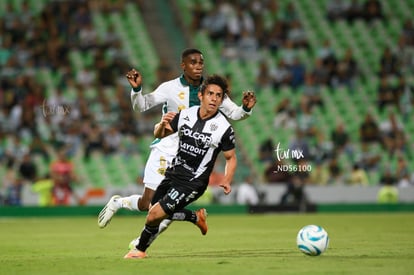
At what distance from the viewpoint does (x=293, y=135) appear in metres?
29.5

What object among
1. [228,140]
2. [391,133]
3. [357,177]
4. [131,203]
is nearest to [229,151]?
[228,140]

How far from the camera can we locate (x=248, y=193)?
27.8 m

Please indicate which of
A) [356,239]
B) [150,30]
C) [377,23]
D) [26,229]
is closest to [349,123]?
[377,23]

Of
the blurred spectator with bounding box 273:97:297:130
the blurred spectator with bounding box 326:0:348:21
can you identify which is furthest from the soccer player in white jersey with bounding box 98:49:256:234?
the blurred spectator with bounding box 326:0:348:21

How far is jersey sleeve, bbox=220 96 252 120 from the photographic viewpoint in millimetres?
13117

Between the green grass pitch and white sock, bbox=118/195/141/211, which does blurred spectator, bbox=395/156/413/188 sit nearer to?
the green grass pitch

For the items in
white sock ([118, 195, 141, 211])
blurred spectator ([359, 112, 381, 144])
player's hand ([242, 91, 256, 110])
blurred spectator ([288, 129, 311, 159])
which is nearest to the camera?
player's hand ([242, 91, 256, 110])

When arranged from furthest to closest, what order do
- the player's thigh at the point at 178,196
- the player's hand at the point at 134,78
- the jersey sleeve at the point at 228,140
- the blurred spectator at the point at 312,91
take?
the blurred spectator at the point at 312,91
the player's hand at the point at 134,78
the jersey sleeve at the point at 228,140
the player's thigh at the point at 178,196

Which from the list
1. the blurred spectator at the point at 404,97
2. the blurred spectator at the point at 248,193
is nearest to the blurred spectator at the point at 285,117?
the blurred spectator at the point at 248,193

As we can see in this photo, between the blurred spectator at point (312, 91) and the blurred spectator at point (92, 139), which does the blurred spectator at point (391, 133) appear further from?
the blurred spectator at point (92, 139)

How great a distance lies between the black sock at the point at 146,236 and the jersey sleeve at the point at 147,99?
1.98m

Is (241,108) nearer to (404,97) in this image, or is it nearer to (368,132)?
(368,132)

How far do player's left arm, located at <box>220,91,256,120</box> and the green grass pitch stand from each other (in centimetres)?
183

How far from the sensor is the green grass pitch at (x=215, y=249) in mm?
10672
